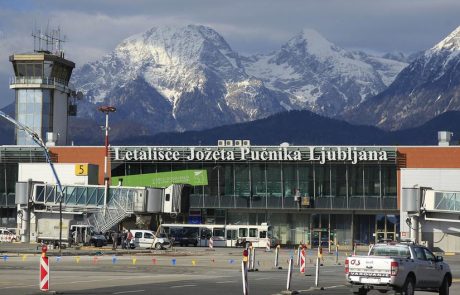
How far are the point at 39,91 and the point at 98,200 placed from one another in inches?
1854

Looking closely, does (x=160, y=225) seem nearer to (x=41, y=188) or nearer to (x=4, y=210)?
(x=41, y=188)

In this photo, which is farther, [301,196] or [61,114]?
[61,114]

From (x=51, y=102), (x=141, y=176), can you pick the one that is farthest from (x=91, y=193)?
(x=51, y=102)

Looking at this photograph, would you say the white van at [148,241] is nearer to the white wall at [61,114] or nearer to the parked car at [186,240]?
the parked car at [186,240]

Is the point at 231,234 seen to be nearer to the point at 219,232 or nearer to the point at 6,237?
the point at 219,232

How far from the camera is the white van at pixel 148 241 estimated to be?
320ft

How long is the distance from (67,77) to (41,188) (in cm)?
5103

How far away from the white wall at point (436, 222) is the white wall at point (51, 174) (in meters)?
35.8

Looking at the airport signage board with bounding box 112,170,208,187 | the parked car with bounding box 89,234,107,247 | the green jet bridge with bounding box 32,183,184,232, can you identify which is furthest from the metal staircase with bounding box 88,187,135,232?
the airport signage board with bounding box 112,170,208,187

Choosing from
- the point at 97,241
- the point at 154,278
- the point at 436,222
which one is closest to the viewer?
the point at 154,278

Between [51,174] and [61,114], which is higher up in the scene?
[61,114]

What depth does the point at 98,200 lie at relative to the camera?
112 metres

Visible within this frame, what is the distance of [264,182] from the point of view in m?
130

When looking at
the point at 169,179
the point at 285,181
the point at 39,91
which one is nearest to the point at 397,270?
the point at 285,181
